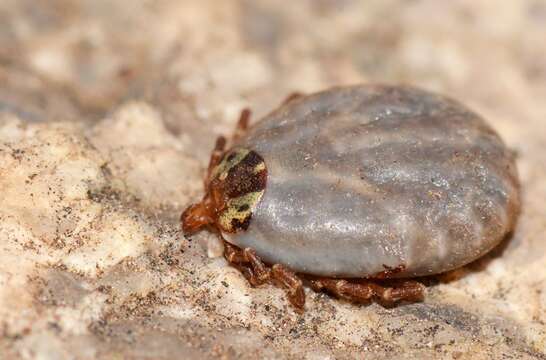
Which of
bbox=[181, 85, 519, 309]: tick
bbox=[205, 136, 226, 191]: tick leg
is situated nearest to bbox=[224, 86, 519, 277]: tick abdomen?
bbox=[181, 85, 519, 309]: tick

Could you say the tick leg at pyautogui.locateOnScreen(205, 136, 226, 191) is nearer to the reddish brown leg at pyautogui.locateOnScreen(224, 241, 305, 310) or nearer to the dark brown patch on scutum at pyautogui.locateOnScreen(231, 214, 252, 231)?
the dark brown patch on scutum at pyautogui.locateOnScreen(231, 214, 252, 231)

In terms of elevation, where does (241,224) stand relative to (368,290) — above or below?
above

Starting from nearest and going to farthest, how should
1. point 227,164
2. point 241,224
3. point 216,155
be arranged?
point 241,224, point 227,164, point 216,155

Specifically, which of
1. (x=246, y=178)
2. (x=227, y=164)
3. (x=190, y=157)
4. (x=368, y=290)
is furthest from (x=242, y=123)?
(x=368, y=290)

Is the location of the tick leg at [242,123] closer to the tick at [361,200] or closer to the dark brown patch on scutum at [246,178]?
the tick at [361,200]

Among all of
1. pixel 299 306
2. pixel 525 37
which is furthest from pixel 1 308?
pixel 525 37

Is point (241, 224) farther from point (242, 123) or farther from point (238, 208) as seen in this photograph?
point (242, 123)

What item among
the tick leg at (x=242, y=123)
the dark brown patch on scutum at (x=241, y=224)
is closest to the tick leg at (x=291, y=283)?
the dark brown patch on scutum at (x=241, y=224)
